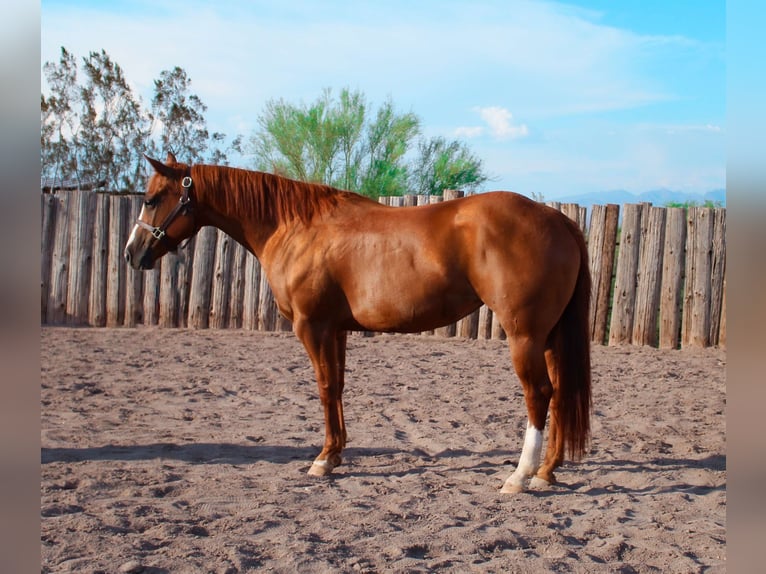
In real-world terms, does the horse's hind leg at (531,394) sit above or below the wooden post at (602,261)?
below

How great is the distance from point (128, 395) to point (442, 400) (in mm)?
2795

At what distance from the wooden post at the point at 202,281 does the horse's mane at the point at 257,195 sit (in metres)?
5.14

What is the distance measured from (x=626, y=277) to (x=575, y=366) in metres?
4.94

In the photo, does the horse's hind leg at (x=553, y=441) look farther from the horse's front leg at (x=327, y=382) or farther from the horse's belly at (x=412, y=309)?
the horse's front leg at (x=327, y=382)

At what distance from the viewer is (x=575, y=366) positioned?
4.05 metres

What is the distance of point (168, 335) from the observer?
916cm

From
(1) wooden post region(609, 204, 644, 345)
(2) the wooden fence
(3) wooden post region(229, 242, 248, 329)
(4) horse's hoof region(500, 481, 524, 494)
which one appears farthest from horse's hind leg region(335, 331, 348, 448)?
(3) wooden post region(229, 242, 248, 329)

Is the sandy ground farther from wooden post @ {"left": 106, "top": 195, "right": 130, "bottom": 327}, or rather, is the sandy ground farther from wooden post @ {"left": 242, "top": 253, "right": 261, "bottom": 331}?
wooden post @ {"left": 106, "top": 195, "right": 130, "bottom": 327}

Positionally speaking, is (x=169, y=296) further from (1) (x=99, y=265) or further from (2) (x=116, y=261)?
(1) (x=99, y=265)

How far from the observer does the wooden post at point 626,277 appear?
28.2 feet

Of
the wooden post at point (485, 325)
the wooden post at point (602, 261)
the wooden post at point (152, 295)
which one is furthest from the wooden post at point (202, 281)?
the wooden post at point (602, 261)

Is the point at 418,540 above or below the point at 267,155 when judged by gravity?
below
